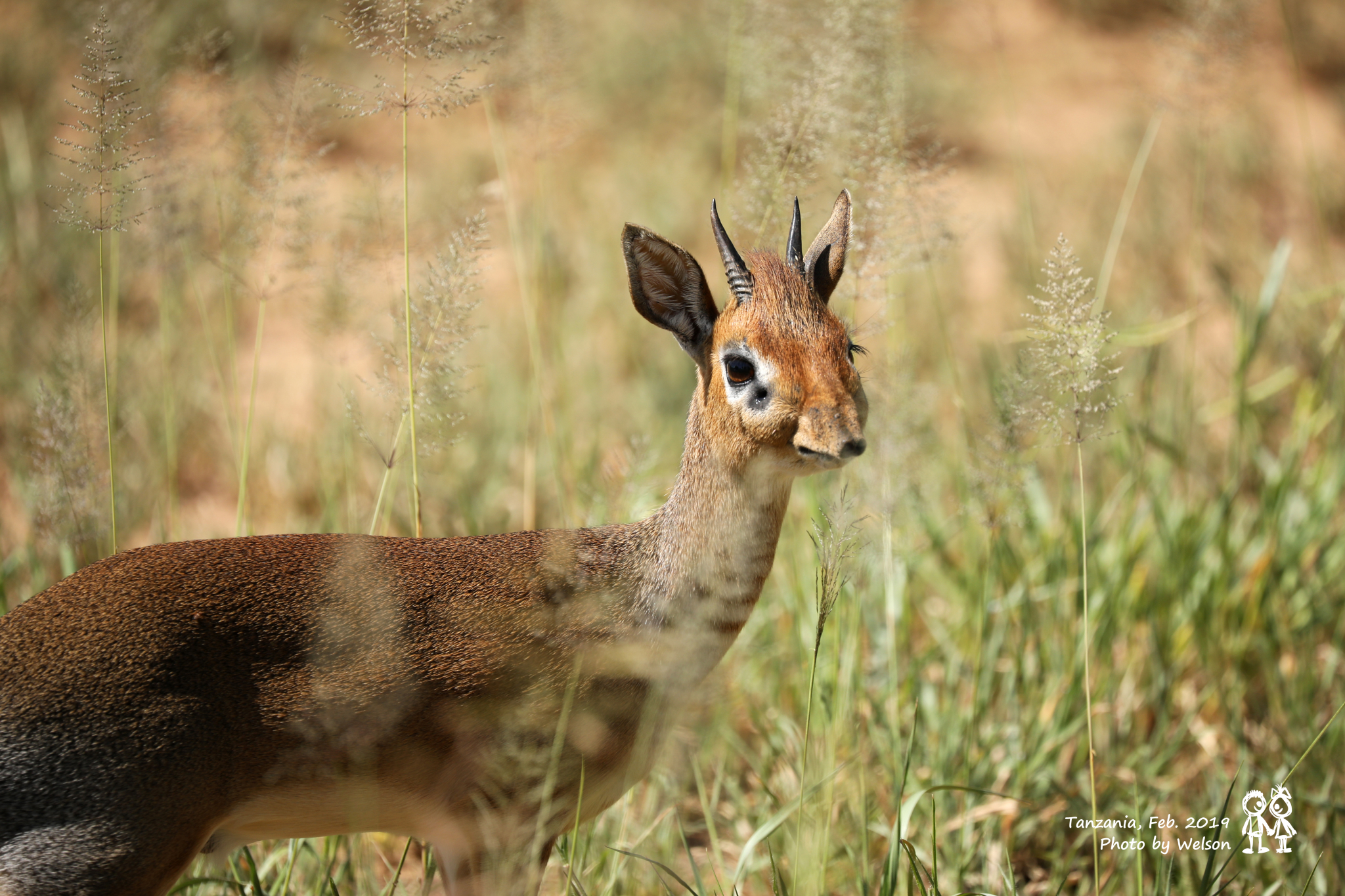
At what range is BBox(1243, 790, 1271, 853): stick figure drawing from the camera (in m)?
2.93

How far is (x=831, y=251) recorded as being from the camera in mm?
2779

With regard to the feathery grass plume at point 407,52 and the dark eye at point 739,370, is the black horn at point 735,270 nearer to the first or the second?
the dark eye at point 739,370

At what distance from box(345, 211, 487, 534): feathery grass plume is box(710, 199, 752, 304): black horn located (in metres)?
0.65

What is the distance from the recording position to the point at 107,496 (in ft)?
10.8

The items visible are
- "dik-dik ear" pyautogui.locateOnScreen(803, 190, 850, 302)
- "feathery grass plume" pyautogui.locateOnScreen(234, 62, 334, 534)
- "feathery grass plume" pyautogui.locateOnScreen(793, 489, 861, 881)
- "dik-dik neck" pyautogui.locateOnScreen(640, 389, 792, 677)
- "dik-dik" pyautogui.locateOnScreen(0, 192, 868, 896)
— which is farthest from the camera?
"feathery grass plume" pyautogui.locateOnScreen(234, 62, 334, 534)

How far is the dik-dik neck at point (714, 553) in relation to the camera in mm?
2619

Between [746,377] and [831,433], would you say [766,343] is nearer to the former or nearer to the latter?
[746,377]

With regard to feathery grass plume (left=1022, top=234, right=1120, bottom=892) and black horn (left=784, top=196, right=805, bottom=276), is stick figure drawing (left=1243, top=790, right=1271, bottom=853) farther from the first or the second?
black horn (left=784, top=196, right=805, bottom=276)

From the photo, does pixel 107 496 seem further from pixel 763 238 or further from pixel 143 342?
pixel 143 342

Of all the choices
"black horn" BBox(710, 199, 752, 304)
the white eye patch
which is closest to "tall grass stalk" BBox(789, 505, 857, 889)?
the white eye patch

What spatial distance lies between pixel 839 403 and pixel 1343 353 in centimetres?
389

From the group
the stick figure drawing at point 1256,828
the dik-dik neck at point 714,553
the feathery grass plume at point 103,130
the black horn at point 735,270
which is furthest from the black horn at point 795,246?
the stick figure drawing at point 1256,828

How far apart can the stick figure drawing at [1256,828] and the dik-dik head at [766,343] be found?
5.35ft

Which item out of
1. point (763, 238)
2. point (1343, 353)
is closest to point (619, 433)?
point (763, 238)
